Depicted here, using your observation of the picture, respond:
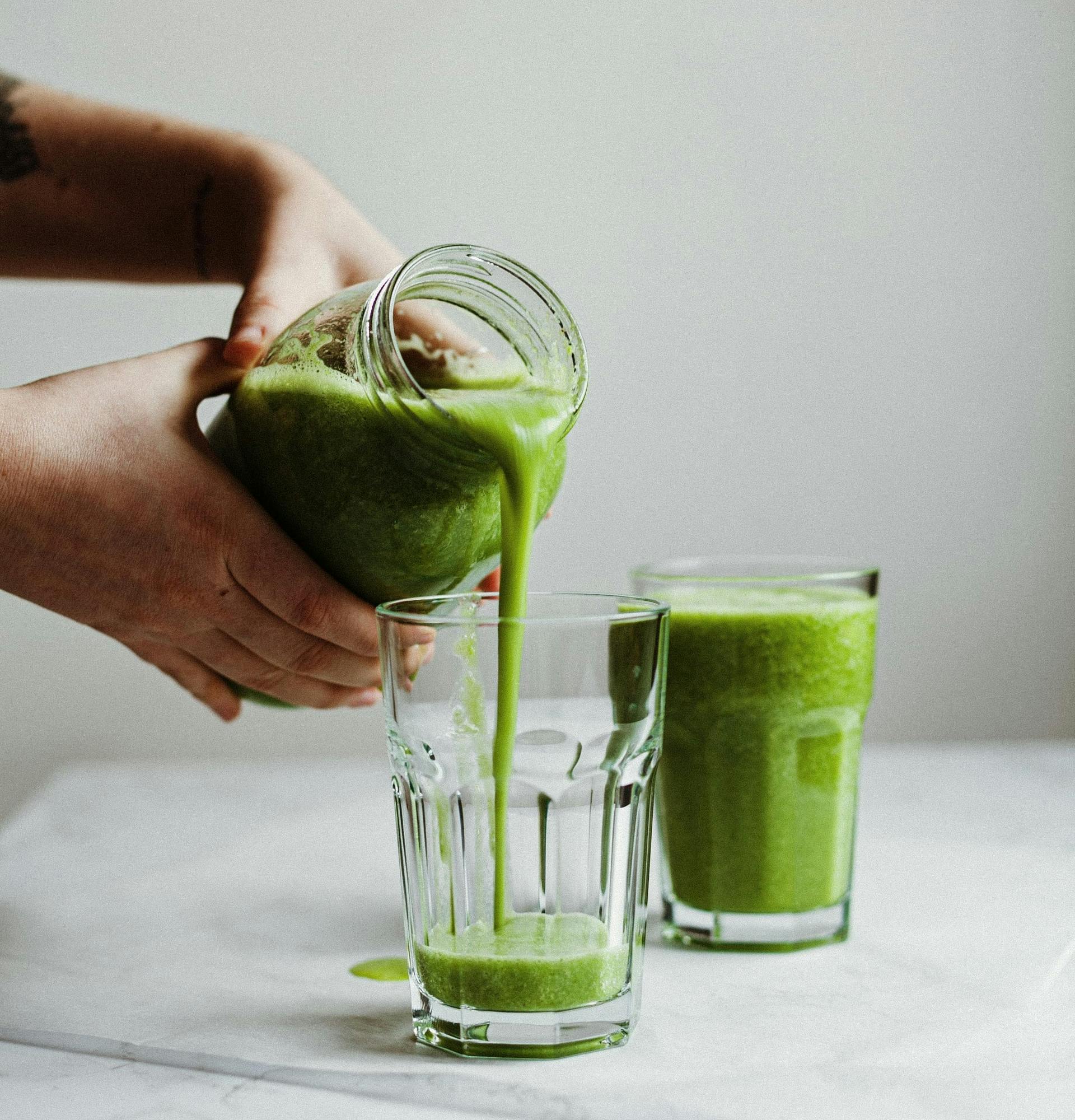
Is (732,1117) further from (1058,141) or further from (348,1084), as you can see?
(1058,141)

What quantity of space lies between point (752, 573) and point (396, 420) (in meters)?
0.34

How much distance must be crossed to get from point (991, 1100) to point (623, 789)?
227 millimetres

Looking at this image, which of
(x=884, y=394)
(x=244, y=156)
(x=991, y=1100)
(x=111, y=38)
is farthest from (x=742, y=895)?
(x=111, y=38)

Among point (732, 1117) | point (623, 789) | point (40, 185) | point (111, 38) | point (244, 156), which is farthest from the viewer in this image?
point (111, 38)

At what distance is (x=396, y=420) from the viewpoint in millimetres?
672

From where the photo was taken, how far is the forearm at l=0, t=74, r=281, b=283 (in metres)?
1.11

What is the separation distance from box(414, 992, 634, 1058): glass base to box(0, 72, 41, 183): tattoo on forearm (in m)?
0.89

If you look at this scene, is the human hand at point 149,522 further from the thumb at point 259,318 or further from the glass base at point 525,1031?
the glass base at point 525,1031

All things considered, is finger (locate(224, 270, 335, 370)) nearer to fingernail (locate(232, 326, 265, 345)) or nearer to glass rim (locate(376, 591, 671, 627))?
fingernail (locate(232, 326, 265, 345))

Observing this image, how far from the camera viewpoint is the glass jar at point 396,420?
0.68 m

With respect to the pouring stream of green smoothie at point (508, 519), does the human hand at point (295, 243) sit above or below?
above

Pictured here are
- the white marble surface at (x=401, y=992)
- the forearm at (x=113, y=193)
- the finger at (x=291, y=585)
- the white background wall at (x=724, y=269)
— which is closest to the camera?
the white marble surface at (x=401, y=992)

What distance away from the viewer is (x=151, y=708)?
2.04 m

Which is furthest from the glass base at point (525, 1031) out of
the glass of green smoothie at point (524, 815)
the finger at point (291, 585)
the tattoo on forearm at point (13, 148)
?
the tattoo on forearm at point (13, 148)
